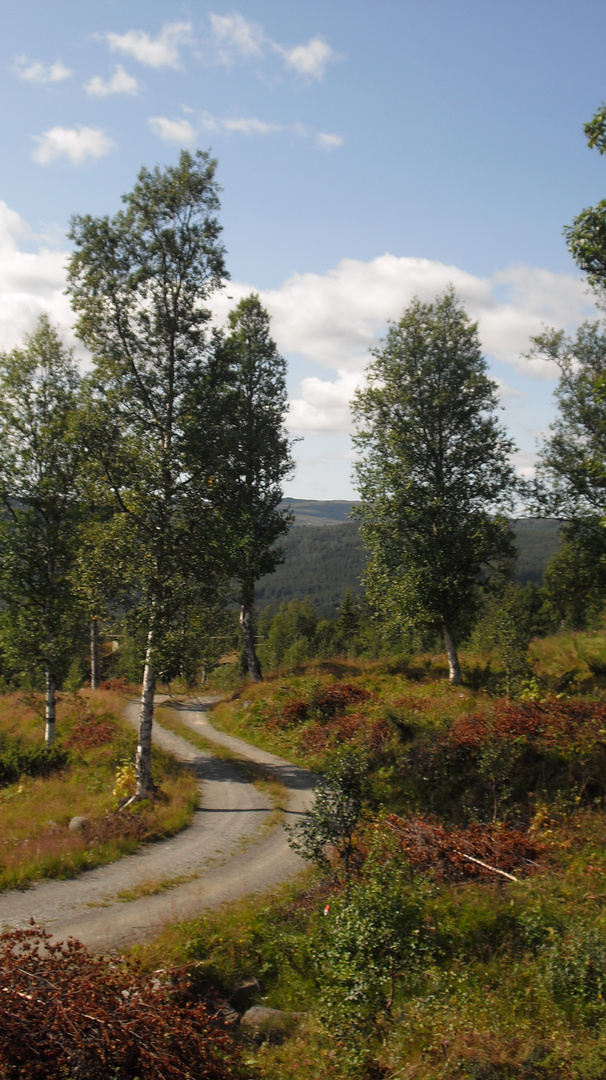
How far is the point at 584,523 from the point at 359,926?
1661 cm

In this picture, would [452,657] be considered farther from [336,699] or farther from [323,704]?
[323,704]

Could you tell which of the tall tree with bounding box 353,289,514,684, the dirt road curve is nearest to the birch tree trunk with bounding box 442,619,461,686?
the tall tree with bounding box 353,289,514,684

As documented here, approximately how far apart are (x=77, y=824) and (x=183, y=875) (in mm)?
3613

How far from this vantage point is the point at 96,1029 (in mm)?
6902

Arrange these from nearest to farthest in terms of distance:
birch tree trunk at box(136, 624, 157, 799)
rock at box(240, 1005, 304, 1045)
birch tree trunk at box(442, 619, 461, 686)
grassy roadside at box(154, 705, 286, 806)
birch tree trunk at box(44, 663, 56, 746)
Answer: rock at box(240, 1005, 304, 1045) < birch tree trunk at box(136, 624, 157, 799) < grassy roadside at box(154, 705, 286, 806) < birch tree trunk at box(44, 663, 56, 746) < birch tree trunk at box(442, 619, 461, 686)

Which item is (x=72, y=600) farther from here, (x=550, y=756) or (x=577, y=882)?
(x=577, y=882)

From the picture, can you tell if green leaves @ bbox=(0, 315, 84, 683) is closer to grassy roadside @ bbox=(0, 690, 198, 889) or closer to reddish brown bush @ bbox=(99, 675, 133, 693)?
grassy roadside @ bbox=(0, 690, 198, 889)

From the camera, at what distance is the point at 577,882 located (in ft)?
36.9

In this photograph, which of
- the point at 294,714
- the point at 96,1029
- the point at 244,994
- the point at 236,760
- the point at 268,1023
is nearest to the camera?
the point at 96,1029

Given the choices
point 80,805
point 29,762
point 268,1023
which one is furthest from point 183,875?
point 29,762

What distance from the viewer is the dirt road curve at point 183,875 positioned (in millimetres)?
10711

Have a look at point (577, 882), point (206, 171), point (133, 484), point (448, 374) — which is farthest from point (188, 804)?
point (206, 171)

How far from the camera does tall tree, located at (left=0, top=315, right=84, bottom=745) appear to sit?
75.3 feet

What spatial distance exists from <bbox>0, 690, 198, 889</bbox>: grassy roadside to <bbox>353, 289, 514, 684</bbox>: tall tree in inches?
402
